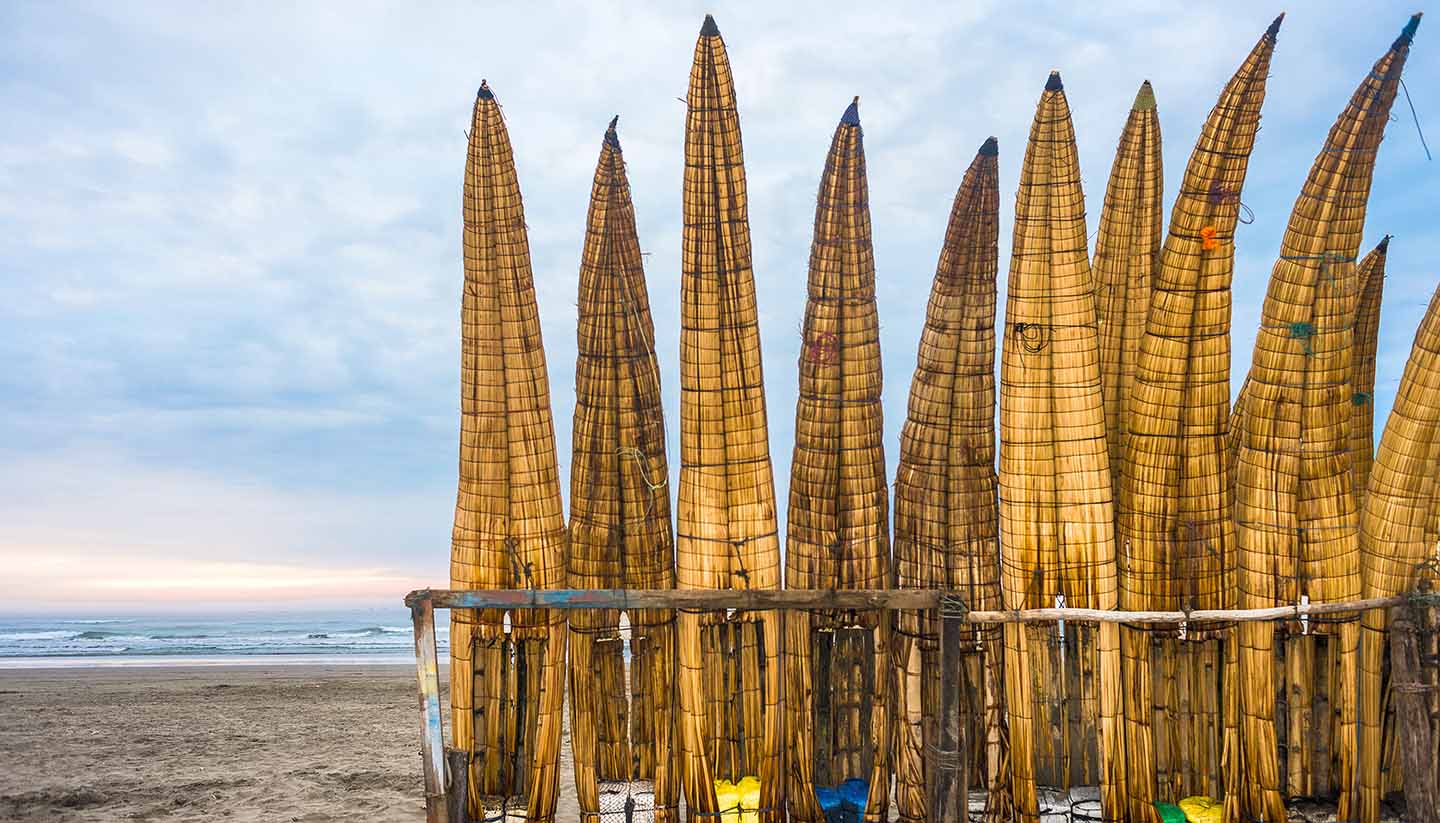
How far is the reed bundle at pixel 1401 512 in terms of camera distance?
5676 millimetres

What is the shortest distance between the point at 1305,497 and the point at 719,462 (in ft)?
12.9

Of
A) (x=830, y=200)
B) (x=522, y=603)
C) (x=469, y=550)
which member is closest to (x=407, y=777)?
(x=469, y=550)

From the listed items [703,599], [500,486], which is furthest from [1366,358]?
[500,486]

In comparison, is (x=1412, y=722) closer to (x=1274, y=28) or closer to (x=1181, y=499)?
(x=1181, y=499)

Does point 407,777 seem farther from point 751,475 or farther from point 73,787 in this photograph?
point 751,475

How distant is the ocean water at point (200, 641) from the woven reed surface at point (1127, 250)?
69.4 ft

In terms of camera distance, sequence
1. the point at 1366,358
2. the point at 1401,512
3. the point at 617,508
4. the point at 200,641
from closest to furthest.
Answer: the point at 1401,512, the point at 617,508, the point at 1366,358, the point at 200,641

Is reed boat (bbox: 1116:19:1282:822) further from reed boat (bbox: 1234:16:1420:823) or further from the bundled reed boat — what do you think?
the bundled reed boat

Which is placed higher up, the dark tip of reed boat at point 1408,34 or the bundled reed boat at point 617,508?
the dark tip of reed boat at point 1408,34

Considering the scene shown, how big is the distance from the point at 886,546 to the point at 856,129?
287 centimetres

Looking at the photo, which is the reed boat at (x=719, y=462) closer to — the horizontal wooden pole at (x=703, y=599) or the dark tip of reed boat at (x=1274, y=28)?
the horizontal wooden pole at (x=703, y=599)

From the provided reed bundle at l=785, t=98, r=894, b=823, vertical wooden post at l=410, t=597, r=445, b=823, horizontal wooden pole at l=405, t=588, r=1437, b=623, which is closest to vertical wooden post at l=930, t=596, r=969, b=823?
horizontal wooden pole at l=405, t=588, r=1437, b=623

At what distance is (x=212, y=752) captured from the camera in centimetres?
1199

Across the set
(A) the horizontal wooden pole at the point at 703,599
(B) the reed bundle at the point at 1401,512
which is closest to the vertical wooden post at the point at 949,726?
(A) the horizontal wooden pole at the point at 703,599
